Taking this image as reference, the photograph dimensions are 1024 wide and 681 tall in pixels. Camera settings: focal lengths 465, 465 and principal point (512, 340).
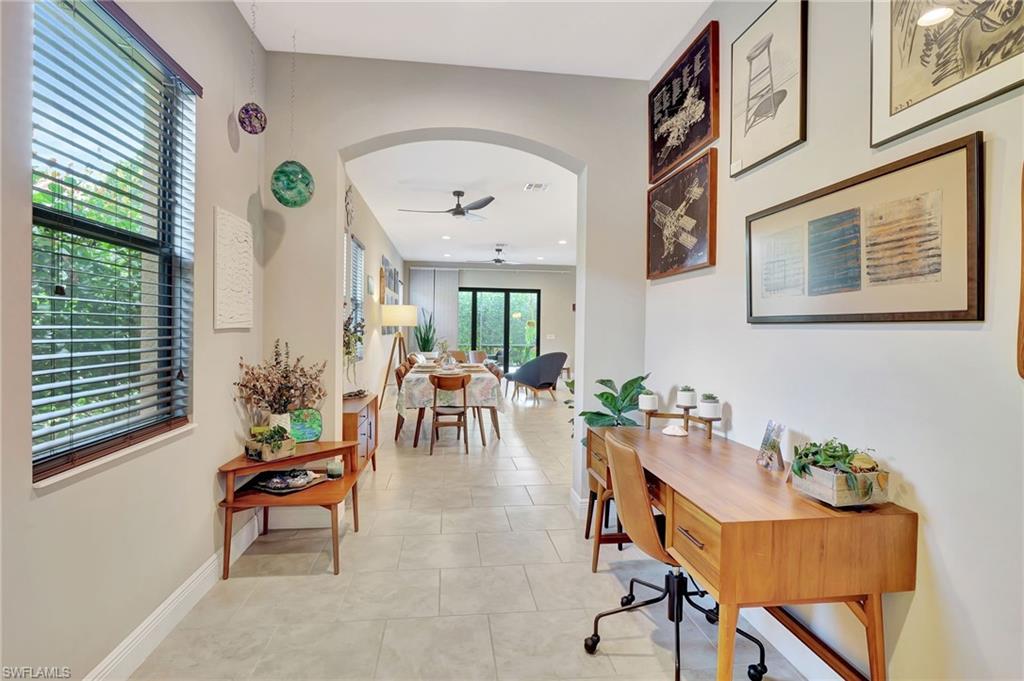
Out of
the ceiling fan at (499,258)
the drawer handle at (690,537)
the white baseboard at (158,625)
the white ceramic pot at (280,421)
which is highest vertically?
the ceiling fan at (499,258)

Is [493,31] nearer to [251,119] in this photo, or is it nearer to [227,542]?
[251,119]

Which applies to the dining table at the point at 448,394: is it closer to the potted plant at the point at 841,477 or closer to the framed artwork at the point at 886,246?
the framed artwork at the point at 886,246

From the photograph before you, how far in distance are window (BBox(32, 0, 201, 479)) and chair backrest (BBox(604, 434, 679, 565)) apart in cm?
182

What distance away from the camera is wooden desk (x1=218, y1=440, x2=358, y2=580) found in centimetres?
234

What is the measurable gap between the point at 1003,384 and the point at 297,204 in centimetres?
297

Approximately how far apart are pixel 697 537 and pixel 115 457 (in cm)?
196

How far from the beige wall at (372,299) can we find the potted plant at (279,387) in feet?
8.19

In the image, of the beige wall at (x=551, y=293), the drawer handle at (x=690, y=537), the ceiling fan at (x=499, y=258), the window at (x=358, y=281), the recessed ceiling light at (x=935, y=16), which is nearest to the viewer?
the recessed ceiling light at (x=935, y=16)

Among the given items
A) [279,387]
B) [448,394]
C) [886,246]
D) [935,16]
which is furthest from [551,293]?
[935,16]

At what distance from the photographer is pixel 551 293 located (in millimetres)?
11727

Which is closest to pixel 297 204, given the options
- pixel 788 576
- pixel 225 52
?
pixel 225 52

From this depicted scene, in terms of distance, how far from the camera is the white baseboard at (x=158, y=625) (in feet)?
5.28

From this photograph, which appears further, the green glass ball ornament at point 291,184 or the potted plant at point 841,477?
the green glass ball ornament at point 291,184

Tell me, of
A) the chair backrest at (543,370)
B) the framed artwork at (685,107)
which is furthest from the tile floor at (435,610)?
the chair backrest at (543,370)
